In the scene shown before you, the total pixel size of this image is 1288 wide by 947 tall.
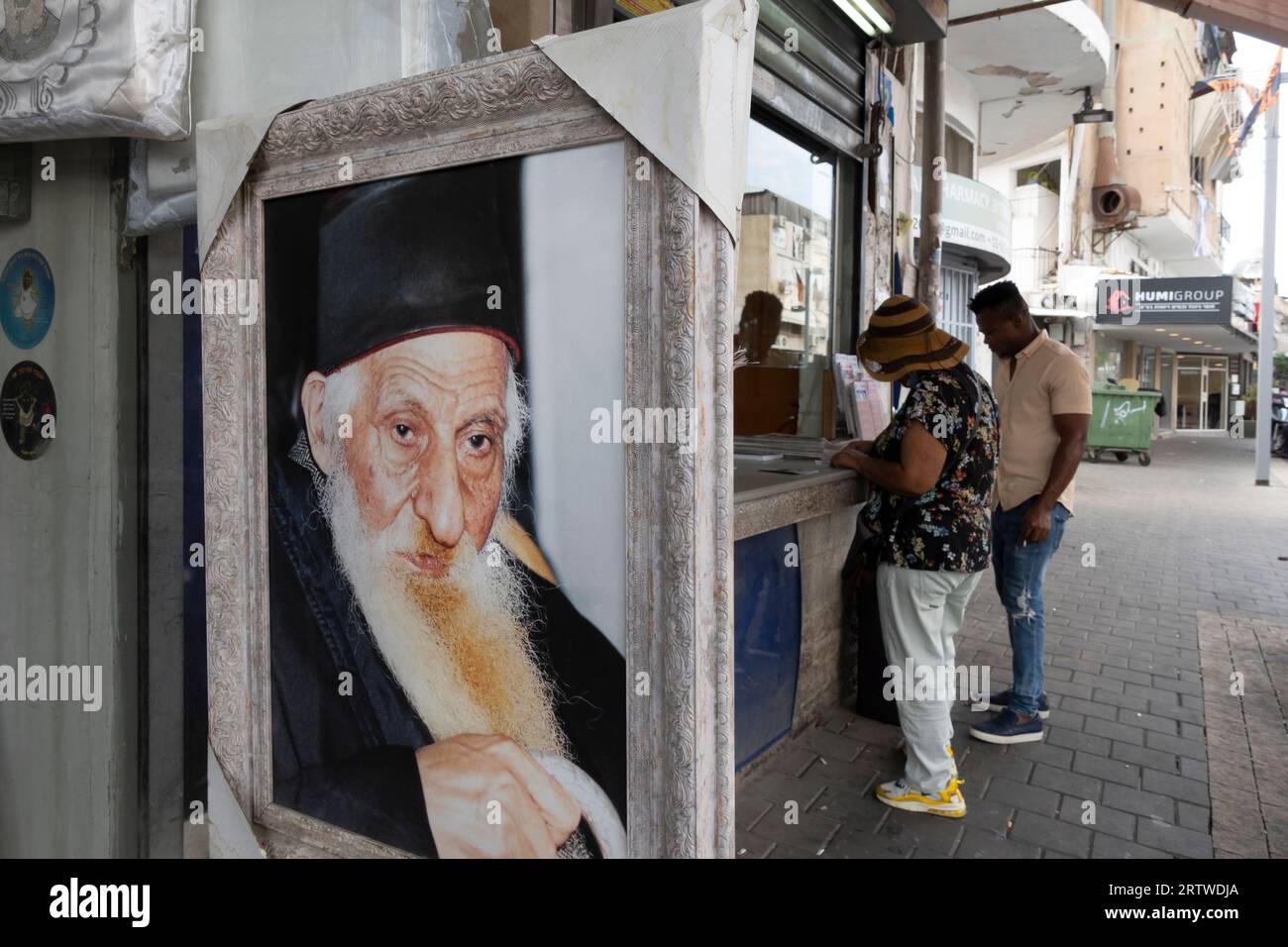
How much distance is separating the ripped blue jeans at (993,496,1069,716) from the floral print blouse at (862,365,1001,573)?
850mm

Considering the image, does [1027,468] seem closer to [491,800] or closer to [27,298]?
[491,800]

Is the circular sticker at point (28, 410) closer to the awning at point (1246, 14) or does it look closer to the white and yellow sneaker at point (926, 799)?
the white and yellow sneaker at point (926, 799)

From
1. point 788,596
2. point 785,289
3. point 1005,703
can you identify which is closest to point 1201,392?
point 785,289

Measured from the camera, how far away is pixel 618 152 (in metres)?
1.61

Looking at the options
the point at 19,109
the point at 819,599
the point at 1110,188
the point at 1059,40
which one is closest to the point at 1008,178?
the point at 1110,188

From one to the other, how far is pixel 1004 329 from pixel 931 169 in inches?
110

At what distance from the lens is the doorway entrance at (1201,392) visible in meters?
39.5

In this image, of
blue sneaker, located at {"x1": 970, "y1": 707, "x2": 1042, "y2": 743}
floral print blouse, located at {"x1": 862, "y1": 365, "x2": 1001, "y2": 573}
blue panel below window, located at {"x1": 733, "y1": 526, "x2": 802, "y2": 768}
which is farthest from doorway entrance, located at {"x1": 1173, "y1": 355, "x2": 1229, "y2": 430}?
floral print blouse, located at {"x1": 862, "y1": 365, "x2": 1001, "y2": 573}

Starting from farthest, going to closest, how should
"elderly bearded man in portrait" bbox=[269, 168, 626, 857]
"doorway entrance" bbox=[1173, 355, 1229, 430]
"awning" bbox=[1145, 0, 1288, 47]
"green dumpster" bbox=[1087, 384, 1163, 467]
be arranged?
"doorway entrance" bbox=[1173, 355, 1229, 430] → "green dumpster" bbox=[1087, 384, 1163, 467] → "awning" bbox=[1145, 0, 1288, 47] → "elderly bearded man in portrait" bbox=[269, 168, 626, 857]

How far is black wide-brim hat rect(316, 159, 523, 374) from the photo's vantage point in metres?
1.76

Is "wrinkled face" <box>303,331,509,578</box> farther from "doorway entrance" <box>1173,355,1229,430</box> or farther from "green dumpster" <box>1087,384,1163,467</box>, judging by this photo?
"doorway entrance" <box>1173,355,1229,430</box>

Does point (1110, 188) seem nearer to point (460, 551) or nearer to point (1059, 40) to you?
point (1059, 40)

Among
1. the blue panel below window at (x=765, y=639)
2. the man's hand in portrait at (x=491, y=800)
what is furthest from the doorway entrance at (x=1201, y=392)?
the man's hand in portrait at (x=491, y=800)

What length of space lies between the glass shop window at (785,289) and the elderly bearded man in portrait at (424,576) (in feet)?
10.7
